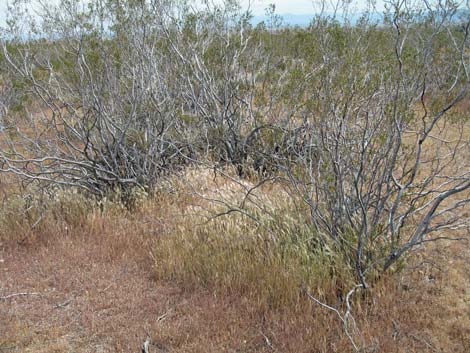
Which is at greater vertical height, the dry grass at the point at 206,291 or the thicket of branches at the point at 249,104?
the thicket of branches at the point at 249,104

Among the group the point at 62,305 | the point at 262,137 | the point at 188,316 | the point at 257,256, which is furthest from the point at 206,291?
the point at 262,137

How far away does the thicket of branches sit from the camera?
4.07 metres

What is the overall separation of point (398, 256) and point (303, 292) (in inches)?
29.3

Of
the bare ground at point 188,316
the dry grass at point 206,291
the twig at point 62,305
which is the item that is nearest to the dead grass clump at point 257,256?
the dry grass at point 206,291

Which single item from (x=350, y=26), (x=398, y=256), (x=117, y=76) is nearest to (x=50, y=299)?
(x=398, y=256)

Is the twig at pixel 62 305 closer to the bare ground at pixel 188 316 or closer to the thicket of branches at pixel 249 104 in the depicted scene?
the bare ground at pixel 188 316

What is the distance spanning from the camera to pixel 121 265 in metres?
4.53

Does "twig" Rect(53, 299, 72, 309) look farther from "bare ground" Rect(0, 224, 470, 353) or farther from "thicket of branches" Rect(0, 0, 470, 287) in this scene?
"thicket of branches" Rect(0, 0, 470, 287)

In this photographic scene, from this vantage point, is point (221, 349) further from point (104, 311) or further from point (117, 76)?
point (117, 76)

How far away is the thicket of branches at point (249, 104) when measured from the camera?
4066mm

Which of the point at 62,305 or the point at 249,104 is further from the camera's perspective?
the point at 249,104

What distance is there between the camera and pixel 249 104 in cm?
694

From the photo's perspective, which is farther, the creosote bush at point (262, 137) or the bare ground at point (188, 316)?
the creosote bush at point (262, 137)

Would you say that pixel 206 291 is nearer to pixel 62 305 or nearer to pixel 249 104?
pixel 62 305
